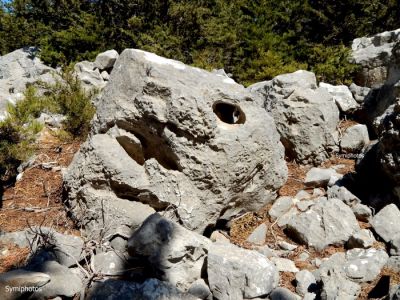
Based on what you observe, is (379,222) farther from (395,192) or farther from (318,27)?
(318,27)

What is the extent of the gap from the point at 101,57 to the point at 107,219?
690 cm

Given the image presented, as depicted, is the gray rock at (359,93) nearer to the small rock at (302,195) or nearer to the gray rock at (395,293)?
the small rock at (302,195)

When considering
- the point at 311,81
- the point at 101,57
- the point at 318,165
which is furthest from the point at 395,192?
the point at 101,57

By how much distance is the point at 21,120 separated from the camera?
5.41m

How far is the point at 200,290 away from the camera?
3.55 m

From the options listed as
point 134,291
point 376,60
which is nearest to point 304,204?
point 134,291

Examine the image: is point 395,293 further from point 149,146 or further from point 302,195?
point 149,146

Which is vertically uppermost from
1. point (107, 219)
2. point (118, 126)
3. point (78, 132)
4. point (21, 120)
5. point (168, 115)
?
point (168, 115)

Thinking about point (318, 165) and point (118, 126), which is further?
point (318, 165)

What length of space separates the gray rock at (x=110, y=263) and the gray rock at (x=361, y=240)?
244 cm

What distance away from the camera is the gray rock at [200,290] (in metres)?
3.52

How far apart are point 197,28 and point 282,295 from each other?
10425mm

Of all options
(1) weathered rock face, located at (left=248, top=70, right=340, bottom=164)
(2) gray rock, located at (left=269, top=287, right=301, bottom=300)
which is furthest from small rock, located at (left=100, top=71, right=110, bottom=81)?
(2) gray rock, located at (left=269, top=287, right=301, bottom=300)

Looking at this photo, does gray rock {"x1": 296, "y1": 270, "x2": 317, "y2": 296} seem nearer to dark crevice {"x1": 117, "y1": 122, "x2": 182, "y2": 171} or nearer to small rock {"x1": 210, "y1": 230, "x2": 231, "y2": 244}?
small rock {"x1": 210, "y1": 230, "x2": 231, "y2": 244}
